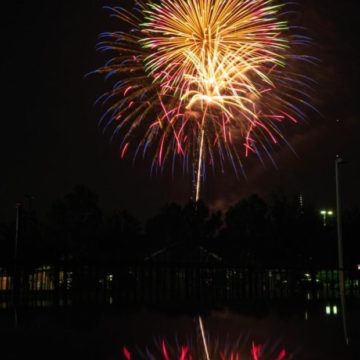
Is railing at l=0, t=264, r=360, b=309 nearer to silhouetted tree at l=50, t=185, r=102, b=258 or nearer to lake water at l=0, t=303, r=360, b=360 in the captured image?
lake water at l=0, t=303, r=360, b=360

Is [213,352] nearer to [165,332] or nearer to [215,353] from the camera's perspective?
[215,353]

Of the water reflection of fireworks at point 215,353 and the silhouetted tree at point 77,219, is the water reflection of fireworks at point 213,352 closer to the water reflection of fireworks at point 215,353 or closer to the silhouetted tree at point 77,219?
the water reflection of fireworks at point 215,353

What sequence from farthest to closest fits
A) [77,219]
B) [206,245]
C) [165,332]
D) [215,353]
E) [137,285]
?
[206,245] < [77,219] < [137,285] < [165,332] < [215,353]

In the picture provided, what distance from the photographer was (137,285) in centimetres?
1557

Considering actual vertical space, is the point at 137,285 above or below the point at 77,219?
below

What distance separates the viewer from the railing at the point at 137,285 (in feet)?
45.1

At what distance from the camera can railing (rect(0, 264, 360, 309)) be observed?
1376cm

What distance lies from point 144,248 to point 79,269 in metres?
33.0

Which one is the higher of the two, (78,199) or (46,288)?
(78,199)

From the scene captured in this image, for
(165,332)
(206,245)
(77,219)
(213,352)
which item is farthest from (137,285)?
(206,245)

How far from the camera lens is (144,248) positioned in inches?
1863

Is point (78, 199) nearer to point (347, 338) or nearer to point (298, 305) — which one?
point (298, 305)

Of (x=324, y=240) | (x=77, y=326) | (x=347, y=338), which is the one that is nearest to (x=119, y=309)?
(x=77, y=326)

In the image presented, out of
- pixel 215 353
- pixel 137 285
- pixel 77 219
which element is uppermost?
pixel 77 219
